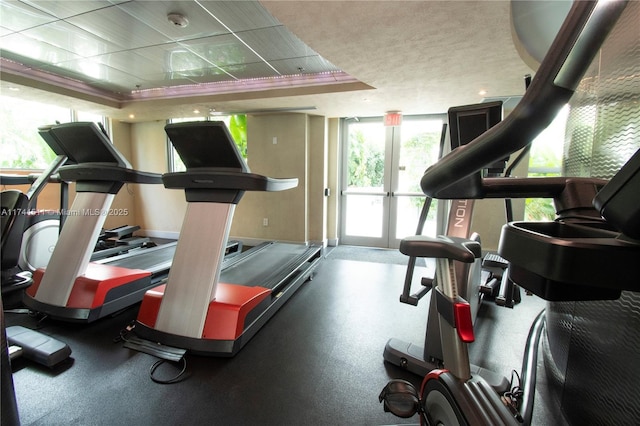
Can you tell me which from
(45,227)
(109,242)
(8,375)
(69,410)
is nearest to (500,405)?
(8,375)

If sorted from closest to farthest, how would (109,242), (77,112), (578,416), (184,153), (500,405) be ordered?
(500,405)
(578,416)
(184,153)
(109,242)
(77,112)

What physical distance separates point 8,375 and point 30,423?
649 millimetres

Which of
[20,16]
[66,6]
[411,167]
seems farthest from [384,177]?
[20,16]

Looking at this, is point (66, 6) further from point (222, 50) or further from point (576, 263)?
point (576, 263)

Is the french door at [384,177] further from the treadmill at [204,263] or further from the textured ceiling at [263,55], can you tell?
the treadmill at [204,263]

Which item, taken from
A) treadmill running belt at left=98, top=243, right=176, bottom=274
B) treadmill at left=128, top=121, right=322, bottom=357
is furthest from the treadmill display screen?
treadmill running belt at left=98, top=243, right=176, bottom=274

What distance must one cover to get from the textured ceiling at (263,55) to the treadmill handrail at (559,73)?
2002mm

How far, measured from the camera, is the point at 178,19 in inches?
96.3

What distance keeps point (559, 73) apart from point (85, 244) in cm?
309

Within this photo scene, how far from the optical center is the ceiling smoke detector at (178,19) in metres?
2.40

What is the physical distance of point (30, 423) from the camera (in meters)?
1.42

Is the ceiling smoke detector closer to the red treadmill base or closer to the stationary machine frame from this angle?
the red treadmill base

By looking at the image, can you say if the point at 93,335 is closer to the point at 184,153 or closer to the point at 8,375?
the point at 8,375

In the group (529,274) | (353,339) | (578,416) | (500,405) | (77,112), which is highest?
(77,112)
